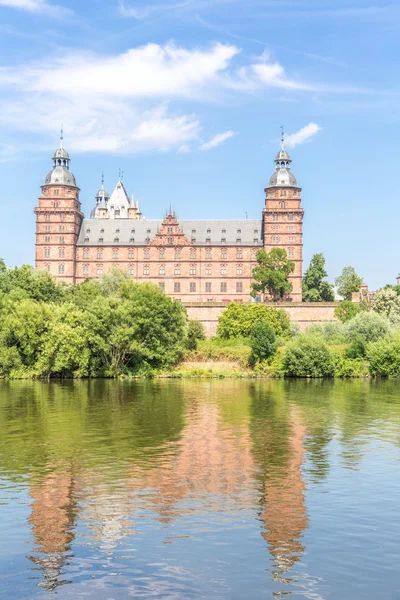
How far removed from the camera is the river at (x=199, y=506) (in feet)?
35.3

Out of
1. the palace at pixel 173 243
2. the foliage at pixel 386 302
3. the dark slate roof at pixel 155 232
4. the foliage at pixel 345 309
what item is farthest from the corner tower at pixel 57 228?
the foliage at pixel 386 302

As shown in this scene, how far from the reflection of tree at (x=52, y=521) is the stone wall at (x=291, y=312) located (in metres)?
60.6

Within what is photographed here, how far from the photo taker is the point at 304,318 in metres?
79.2

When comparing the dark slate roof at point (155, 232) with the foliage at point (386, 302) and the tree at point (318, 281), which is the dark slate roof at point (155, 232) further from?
the foliage at point (386, 302)

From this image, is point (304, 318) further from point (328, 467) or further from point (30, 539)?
point (30, 539)

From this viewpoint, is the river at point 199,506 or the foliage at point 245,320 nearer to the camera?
the river at point 199,506

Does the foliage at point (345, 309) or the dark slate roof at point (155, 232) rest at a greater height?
the dark slate roof at point (155, 232)

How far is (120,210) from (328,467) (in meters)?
116

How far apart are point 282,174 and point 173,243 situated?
17.2m

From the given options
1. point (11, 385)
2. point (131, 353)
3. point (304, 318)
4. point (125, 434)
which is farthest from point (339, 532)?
point (304, 318)

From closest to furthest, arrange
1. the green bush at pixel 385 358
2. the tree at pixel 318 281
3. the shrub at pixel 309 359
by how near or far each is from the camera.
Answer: the green bush at pixel 385 358 → the shrub at pixel 309 359 → the tree at pixel 318 281

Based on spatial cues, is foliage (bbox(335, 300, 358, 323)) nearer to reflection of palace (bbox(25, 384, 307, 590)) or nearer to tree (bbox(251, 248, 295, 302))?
tree (bbox(251, 248, 295, 302))

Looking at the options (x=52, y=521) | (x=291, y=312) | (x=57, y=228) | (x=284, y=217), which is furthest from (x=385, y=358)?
(x=57, y=228)

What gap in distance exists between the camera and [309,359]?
52.1 m
